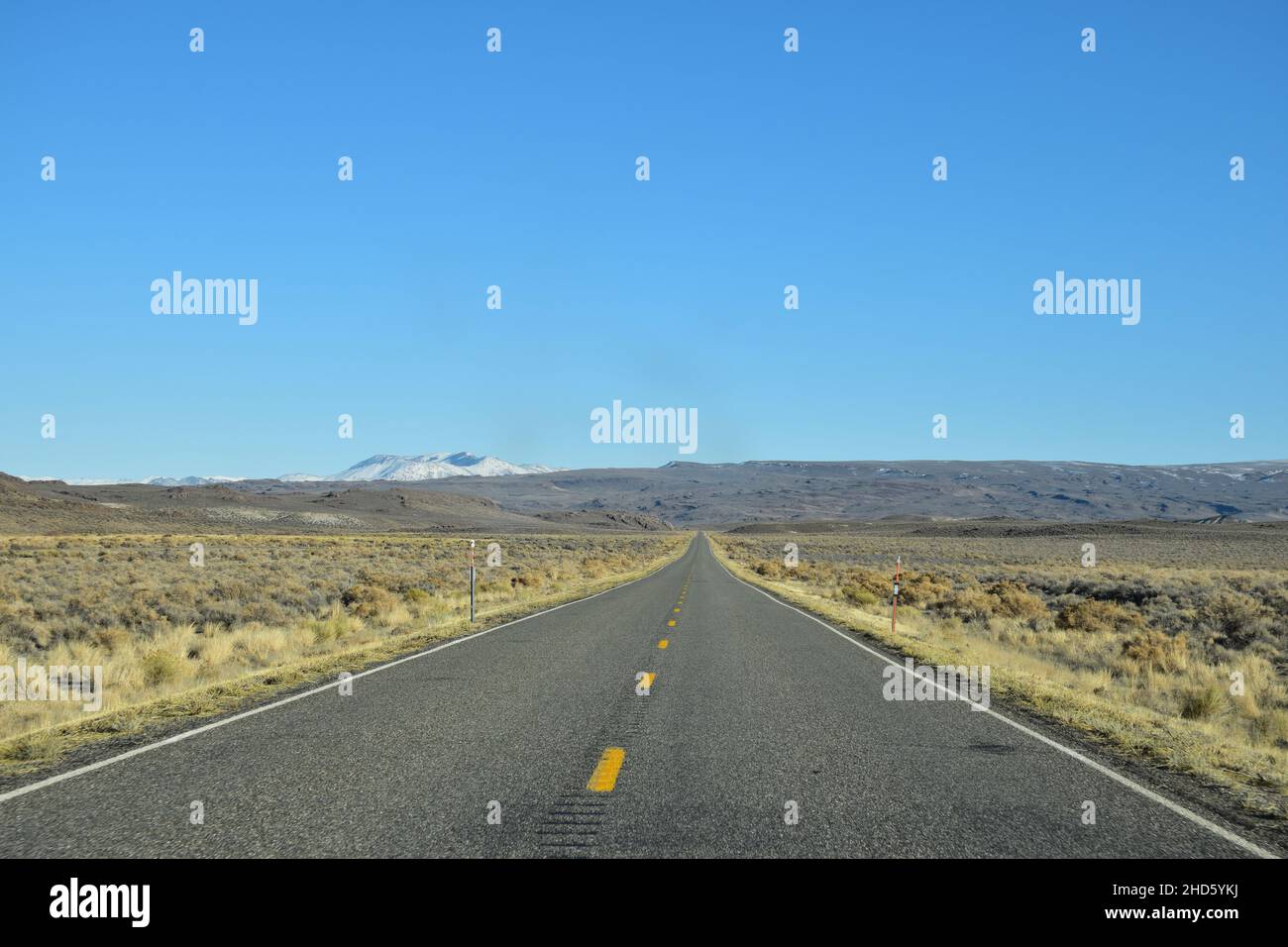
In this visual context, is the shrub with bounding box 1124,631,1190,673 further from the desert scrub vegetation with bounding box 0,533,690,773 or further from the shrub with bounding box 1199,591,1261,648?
the desert scrub vegetation with bounding box 0,533,690,773

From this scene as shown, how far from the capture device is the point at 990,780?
711 centimetres

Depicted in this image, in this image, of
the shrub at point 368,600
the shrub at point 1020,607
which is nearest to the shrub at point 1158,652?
the shrub at point 1020,607

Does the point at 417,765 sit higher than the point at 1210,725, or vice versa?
the point at 417,765

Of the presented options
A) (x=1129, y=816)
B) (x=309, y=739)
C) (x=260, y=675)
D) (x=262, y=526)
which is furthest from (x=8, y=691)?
(x=262, y=526)

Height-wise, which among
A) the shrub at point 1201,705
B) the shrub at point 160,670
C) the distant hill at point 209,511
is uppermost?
the distant hill at point 209,511

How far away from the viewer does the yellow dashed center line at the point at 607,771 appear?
669 centimetres

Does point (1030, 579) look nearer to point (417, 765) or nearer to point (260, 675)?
point (260, 675)

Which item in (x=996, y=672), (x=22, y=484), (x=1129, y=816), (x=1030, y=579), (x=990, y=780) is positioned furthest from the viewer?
(x=22, y=484)

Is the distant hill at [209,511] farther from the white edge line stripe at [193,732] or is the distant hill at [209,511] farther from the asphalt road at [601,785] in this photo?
the asphalt road at [601,785]

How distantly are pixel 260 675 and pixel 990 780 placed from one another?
9528mm

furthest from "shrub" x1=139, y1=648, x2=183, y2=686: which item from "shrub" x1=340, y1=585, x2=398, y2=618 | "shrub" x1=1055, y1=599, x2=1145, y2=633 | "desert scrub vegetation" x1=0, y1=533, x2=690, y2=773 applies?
"shrub" x1=1055, y1=599, x2=1145, y2=633

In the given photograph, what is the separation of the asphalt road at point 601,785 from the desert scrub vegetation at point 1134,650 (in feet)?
4.60
